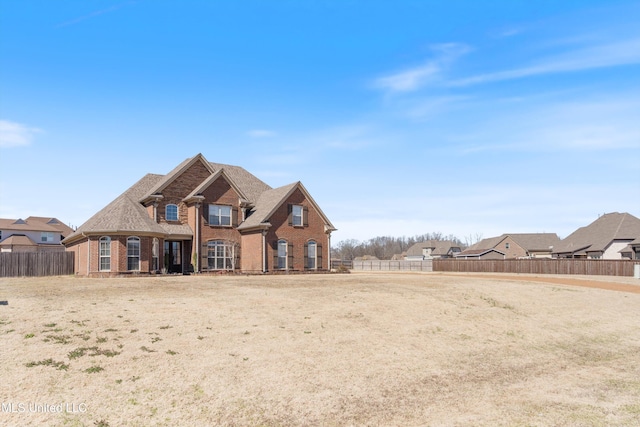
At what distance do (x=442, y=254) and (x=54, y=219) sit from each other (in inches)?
3549

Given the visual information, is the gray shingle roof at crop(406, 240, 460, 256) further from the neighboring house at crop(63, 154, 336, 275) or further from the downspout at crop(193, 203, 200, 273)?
the downspout at crop(193, 203, 200, 273)

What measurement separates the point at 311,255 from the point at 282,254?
3119 millimetres

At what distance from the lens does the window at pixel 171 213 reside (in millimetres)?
39650

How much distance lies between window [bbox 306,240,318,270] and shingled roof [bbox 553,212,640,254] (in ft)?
146

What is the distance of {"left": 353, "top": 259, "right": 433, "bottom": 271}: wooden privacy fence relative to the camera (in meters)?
70.9

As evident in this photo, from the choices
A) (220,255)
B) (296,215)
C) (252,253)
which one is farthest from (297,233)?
(220,255)

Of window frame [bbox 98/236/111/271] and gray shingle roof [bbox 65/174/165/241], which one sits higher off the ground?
gray shingle roof [bbox 65/174/165/241]

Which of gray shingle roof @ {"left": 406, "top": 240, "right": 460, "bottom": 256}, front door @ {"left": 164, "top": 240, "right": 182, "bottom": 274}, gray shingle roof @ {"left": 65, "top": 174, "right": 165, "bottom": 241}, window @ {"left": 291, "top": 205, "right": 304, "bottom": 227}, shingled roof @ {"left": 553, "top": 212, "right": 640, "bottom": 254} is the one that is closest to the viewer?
gray shingle roof @ {"left": 65, "top": 174, "right": 165, "bottom": 241}

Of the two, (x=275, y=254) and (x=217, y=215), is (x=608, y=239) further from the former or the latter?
(x=217, y=215)

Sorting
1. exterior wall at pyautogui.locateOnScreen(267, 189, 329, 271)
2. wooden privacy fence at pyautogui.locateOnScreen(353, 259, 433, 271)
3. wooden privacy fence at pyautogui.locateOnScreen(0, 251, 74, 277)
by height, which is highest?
exterior wall at pyautogui.locateOnScreen(267, 189, 329, 271)

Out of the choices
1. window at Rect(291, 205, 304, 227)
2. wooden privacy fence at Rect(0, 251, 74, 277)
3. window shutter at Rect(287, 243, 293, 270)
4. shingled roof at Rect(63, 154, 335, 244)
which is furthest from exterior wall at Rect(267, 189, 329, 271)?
wooden privacy fence at Rect(0, 251, 74, 277)

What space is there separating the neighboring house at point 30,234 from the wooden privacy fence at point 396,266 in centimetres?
5109

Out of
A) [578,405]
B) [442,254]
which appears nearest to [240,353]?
[578,405]

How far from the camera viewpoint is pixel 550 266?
5203 centimetres
